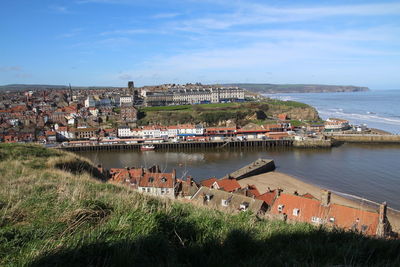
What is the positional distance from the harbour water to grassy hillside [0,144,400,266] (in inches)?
583

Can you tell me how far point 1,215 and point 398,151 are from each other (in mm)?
43916

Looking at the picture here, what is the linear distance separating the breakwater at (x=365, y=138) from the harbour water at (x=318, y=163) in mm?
2480

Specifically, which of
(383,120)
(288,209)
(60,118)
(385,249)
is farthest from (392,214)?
(60,118)

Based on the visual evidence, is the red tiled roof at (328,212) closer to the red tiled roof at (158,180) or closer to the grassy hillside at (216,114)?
the red tiled roof at (158,180)

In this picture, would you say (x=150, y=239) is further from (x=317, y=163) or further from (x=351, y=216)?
(x=317, y=163)

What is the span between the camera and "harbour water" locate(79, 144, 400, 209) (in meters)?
22.9

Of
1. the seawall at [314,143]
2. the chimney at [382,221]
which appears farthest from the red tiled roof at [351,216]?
the seawall at [314,143]

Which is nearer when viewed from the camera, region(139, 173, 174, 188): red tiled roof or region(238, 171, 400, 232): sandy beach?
region(139, 173, 174, 188): red tiled roof

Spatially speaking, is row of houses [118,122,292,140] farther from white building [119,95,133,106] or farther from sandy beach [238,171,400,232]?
white building [119,95,133,106]

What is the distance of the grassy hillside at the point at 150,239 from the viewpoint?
2.56 m

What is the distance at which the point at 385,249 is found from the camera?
3.38 metres

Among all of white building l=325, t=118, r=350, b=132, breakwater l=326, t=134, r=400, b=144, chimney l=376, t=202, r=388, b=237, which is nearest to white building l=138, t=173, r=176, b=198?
chimney l=376, t=202, r=388, b=237

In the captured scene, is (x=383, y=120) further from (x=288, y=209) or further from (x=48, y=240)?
(x=48, y=240)

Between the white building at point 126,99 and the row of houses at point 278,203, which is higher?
the white building at point 126,99
